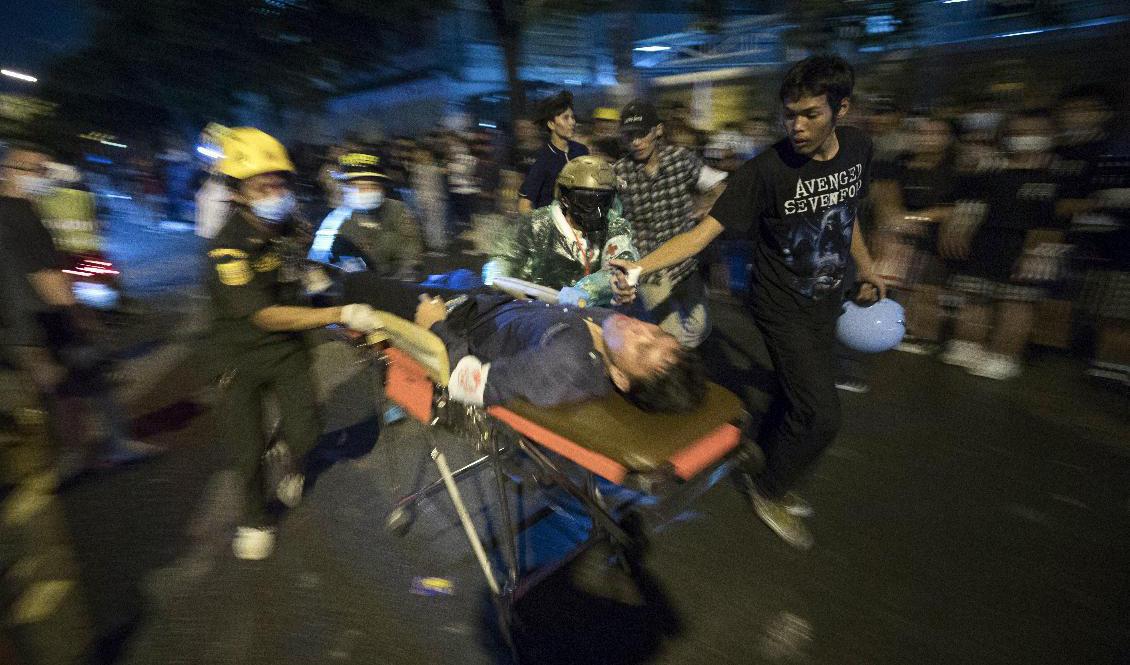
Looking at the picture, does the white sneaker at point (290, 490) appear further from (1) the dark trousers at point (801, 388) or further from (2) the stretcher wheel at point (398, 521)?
(1) the dark trousers at point (801, 388)

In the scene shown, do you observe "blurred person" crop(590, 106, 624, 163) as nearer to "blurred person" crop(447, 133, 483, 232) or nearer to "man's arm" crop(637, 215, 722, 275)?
"man's arm" crop(637, 215, 722, 275)

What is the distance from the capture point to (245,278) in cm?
248

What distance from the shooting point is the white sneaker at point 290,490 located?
322 centimetres

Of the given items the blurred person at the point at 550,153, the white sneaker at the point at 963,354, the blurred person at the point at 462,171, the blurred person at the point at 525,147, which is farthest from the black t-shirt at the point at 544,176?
the blurred person at the point at 462,171

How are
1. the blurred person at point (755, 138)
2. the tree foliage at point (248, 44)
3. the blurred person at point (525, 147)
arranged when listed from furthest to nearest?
the tree foliage at point (248, 44)
the blurred person at point (525, 147)
the blurred person at point (755, 138)

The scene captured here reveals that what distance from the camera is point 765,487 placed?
2963mm

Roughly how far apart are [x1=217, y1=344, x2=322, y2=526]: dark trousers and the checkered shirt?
2228 millimetres

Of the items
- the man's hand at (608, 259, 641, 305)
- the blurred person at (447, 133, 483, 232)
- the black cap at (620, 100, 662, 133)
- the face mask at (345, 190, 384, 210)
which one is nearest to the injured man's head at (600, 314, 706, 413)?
the man's hand at (608, 259, 641, 305)

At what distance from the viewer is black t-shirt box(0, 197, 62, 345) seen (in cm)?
308

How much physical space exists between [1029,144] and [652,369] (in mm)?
4381

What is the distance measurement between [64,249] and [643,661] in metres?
5.82

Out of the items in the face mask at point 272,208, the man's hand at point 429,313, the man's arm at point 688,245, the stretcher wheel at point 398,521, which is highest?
the face mask at point 272,208

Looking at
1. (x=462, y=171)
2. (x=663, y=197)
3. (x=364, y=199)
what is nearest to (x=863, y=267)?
(x=663, y=197)

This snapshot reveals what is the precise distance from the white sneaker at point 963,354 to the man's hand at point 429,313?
4.46 metres
